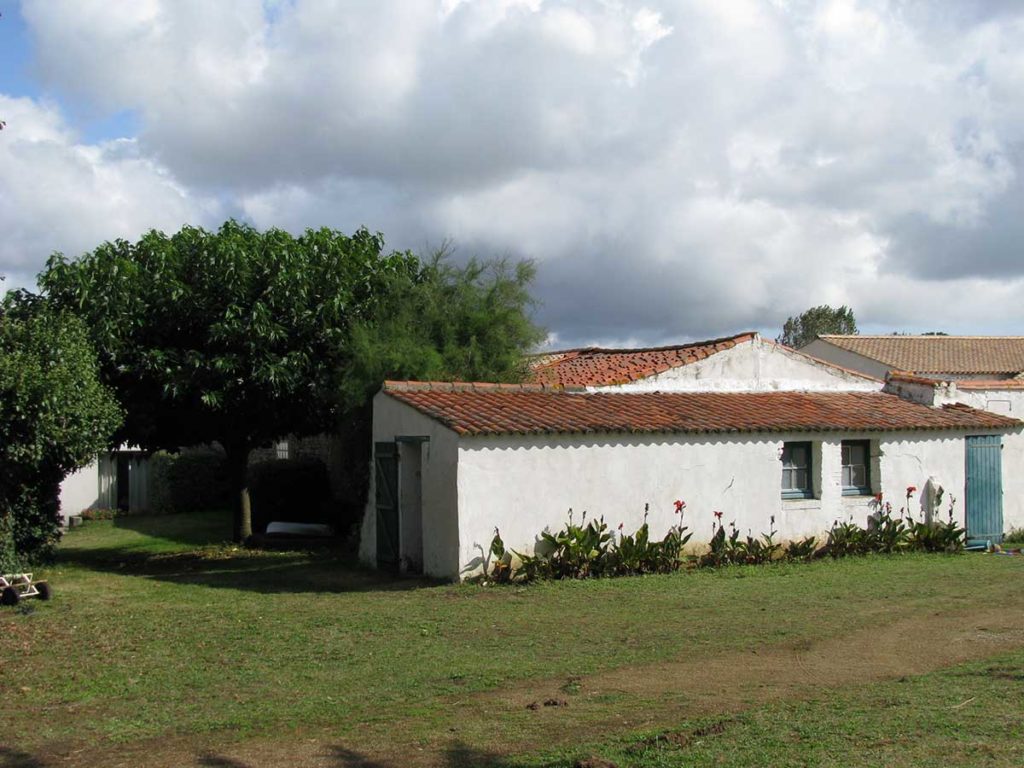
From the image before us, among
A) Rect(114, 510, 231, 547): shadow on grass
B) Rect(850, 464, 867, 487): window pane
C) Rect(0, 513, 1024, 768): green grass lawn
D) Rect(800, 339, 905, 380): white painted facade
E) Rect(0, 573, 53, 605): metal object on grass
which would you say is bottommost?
Rect(114, 510, 231, 547): shadow on grass

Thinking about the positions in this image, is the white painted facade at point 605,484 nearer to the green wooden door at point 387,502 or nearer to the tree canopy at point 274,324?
the green wooden door at point 387,502

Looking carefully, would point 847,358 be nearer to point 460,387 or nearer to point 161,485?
point 161,485

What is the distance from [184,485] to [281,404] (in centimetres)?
1127

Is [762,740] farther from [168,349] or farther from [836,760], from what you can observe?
[168,349]

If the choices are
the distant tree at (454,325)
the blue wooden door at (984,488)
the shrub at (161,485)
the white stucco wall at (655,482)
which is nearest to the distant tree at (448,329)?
the distant tree at (454,325)

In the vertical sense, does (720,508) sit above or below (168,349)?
below

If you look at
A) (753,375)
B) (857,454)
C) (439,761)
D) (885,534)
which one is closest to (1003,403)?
(857,454)

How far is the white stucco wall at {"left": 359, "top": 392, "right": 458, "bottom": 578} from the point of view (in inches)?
546

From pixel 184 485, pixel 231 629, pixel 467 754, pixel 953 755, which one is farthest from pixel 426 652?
pixel 184 485

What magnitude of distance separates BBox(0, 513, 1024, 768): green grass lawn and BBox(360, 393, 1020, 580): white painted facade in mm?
890

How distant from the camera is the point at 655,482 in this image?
49.6 ft

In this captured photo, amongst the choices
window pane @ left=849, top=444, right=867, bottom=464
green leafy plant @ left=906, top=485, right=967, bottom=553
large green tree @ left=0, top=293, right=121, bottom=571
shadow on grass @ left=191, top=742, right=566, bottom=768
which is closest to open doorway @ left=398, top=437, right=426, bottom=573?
large green tree @ left=0, top=293, right=121, bottom=571

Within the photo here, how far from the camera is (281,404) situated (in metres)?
18.9

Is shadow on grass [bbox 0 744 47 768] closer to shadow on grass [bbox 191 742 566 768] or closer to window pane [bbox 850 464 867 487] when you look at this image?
shadow on grass [bbox 191 742 566 768]
